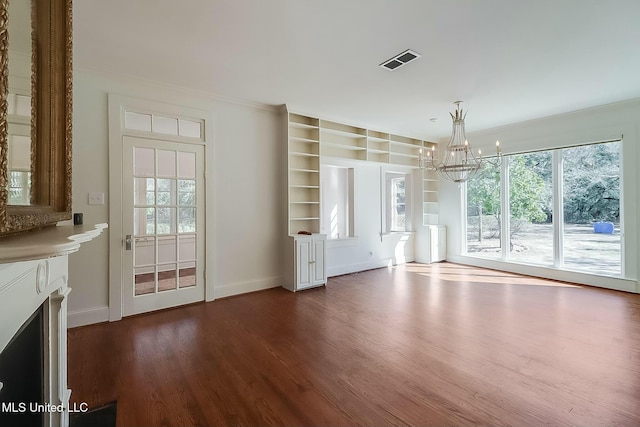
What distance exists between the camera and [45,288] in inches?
51.3

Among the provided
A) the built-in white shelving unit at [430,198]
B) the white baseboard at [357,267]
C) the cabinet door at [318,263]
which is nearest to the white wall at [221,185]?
the cabinet door at [318,263]

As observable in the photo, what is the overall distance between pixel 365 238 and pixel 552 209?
324cm

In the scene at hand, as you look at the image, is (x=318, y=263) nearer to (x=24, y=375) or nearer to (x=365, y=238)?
(x=365, y=238)

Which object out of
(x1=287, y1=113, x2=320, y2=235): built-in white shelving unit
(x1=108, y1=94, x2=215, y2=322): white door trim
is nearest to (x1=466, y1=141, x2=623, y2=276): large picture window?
(x1=287, y1=113, x2=320, y2=235): built-in white shelving unit

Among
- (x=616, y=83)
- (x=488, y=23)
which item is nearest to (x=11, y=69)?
(x=488, y=23)

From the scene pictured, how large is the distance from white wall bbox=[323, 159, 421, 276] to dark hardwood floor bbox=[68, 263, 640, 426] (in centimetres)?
157

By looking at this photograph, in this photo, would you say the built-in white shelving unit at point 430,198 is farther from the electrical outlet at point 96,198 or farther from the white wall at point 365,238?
the electrical outlet at point 96,198

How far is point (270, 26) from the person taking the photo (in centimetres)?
234

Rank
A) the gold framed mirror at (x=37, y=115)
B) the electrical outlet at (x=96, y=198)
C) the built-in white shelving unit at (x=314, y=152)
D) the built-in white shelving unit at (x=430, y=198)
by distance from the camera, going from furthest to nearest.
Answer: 1. the built-in white shelving unit at (x=430, y=198)
2. the built-in white shelving unit at (x=314, y=152)
3. the electrical outlet at (x=96, y=198)
4. the gold framed mirror at (x=37, y=115)

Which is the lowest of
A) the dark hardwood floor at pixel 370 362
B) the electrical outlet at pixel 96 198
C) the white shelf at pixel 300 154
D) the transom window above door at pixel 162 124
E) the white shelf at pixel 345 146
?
the dark hardwood floor at pixel 370 362

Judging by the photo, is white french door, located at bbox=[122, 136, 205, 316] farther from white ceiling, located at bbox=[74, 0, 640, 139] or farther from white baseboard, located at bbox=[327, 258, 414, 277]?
white baseboard, located at bbox=[327, 258, 414, 277]

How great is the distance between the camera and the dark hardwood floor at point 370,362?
5.84 feet

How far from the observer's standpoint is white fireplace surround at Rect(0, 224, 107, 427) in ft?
2.46

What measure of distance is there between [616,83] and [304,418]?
501cm
